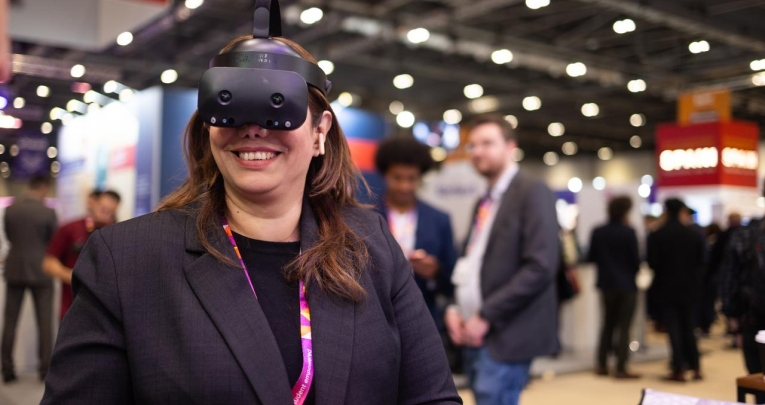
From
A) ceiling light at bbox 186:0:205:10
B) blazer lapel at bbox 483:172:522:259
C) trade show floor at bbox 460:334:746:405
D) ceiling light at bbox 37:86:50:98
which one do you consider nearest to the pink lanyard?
blazer lapel at bbox 483:172:522:259

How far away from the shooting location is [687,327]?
5.75 metres

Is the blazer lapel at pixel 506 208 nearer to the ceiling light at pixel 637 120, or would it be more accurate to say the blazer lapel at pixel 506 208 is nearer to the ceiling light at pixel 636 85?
the ceiling light at pixel 636 85

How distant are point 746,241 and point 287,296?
9.43 feet

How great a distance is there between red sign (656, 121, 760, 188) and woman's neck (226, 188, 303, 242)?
325cm

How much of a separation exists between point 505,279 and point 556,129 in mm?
17343

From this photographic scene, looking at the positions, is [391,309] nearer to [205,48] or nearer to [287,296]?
[287,296]

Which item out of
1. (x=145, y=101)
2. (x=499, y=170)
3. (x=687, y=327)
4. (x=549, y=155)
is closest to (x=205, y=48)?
(x=145, y=101)

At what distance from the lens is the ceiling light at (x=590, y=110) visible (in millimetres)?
15777

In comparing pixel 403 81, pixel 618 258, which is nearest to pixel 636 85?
pixel 403 81

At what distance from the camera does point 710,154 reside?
4609mm

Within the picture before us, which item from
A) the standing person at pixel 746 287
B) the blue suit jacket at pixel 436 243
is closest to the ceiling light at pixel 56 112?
the blue suit jacket at pixel 436 243

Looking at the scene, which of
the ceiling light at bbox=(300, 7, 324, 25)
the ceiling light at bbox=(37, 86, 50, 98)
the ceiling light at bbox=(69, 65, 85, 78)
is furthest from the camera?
the ceiling light at bbox=(37, 86, 50, 98)

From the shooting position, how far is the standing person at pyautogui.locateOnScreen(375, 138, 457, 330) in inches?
116

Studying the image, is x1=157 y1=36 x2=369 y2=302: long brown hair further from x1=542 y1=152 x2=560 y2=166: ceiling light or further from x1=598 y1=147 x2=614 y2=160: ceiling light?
x1=542 y1=152 x2=560 y2=166: ceiling light
